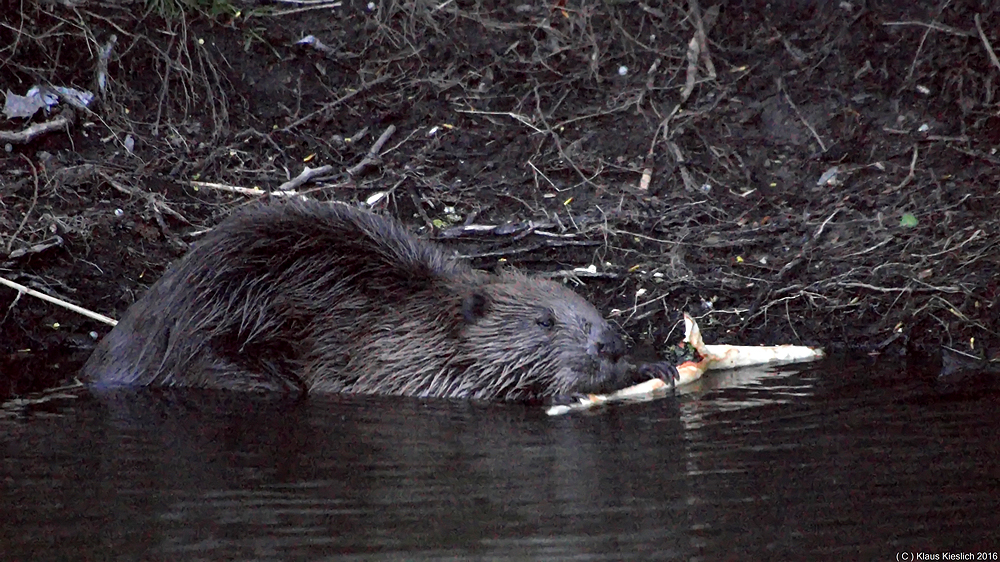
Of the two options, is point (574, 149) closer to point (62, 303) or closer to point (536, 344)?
point (536, 344)

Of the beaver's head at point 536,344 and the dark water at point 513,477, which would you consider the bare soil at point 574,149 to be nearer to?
the beaver's head at point 536,344

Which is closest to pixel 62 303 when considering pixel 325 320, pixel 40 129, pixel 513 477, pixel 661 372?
pixel 325 320

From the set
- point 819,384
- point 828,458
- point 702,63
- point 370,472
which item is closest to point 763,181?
point 702,63

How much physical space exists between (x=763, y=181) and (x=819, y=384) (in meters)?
2.18

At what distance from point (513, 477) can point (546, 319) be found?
4.70 ft

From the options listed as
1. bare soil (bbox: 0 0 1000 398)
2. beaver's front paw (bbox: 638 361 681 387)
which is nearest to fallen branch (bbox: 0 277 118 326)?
bare soil (bbox: 0 0 1000 398)

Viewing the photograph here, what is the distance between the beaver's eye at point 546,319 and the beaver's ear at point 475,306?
221 mm

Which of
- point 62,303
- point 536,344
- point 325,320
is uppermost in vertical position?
point 62,303

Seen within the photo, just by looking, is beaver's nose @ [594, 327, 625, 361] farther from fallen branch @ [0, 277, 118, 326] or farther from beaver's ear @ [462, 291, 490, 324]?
fallen branch @ [0, 277, 118, 326]

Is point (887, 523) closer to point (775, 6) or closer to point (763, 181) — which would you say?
point (763, 181)

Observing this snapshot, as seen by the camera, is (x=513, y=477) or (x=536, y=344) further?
(x=536, y=344)

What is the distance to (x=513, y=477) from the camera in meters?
3.76

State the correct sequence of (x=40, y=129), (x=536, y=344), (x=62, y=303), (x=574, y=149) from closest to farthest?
(x=536, y=344)
(x=62, y=303)
(x=40, y=129)
(x=574, y=149)

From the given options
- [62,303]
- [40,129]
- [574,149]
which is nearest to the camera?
[62,303]
